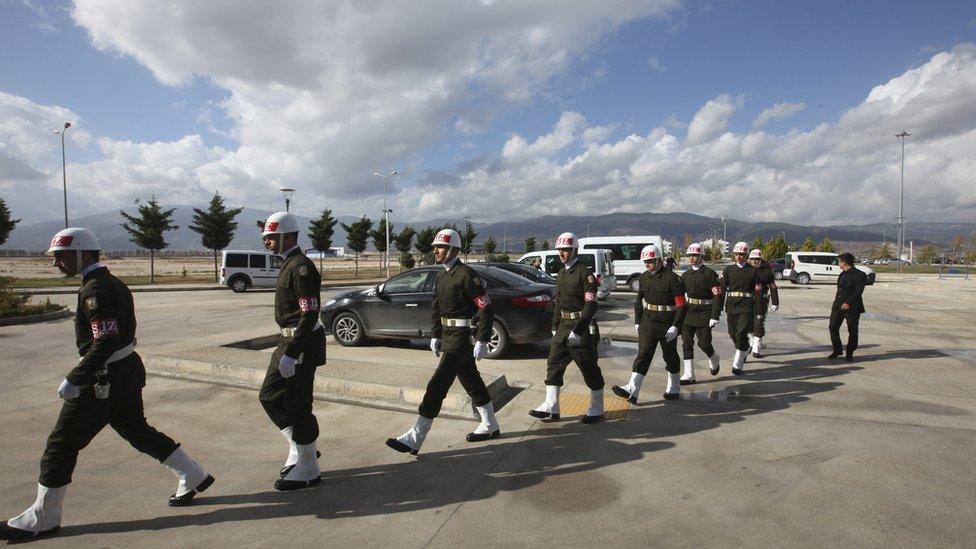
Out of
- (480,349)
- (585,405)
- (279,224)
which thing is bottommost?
(585,405)

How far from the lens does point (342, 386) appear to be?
5.68 meters

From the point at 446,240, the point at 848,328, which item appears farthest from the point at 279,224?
the point at 848,328

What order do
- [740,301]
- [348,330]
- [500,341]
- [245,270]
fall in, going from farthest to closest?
[245,270]
[348,330]
[500,341]
[740,301]

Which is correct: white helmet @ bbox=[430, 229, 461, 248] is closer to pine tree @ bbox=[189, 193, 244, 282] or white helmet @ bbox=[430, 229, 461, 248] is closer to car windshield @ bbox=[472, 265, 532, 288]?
car windshield @ bbox=[472, 265, 532, 288]

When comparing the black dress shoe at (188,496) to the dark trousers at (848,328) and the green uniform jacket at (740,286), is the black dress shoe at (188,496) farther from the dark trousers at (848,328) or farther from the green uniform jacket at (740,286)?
Answer: the dark trousers at (848,328)

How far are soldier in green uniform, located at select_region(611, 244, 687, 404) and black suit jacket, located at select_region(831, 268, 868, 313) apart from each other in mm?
4311

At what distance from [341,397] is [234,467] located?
5.55 feet

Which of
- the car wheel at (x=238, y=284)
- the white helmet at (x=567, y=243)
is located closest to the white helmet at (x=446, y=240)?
the white helmet at (x=567, y=243)

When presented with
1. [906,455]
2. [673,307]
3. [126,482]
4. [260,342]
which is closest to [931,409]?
[906,455]

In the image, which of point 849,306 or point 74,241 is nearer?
point 74,241

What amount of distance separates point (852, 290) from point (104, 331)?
382 inches

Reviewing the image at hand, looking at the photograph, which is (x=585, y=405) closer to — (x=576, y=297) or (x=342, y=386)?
(x=576, y=297)

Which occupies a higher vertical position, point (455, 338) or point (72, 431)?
point (455, 338)

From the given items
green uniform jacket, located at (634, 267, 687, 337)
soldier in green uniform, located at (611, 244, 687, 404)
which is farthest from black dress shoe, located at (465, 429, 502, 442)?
green uniform jacket, located at (634, 267, 687, 337)
